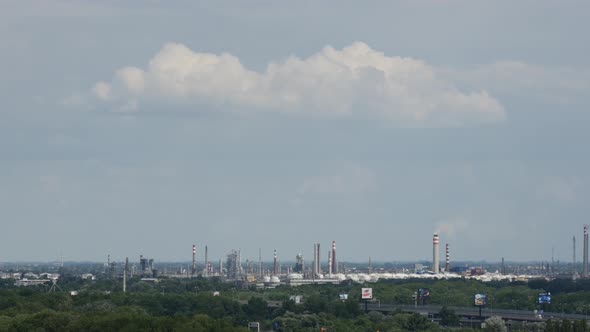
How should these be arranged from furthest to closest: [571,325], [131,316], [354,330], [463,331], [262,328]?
[262,328] → [354,330] → [463,331] → [131,316] → [571,325]

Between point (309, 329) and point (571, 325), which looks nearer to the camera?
point (571, 325)

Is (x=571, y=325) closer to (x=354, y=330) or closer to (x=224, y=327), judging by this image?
(x=224, y=327)

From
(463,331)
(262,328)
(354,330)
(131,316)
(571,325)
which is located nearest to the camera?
(571,325)

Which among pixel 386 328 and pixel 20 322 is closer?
pixel 20 322

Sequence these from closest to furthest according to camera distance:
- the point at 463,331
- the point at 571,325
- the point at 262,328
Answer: the point at 571,325 → the point at 463,331 → the point at 262,328

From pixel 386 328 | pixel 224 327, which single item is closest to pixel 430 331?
pixel 386 328

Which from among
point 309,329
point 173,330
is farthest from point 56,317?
point 309,329

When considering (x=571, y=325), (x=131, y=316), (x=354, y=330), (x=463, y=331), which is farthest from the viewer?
(x=354, y=330)

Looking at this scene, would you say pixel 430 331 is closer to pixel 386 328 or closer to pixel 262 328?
pixel 386 328
